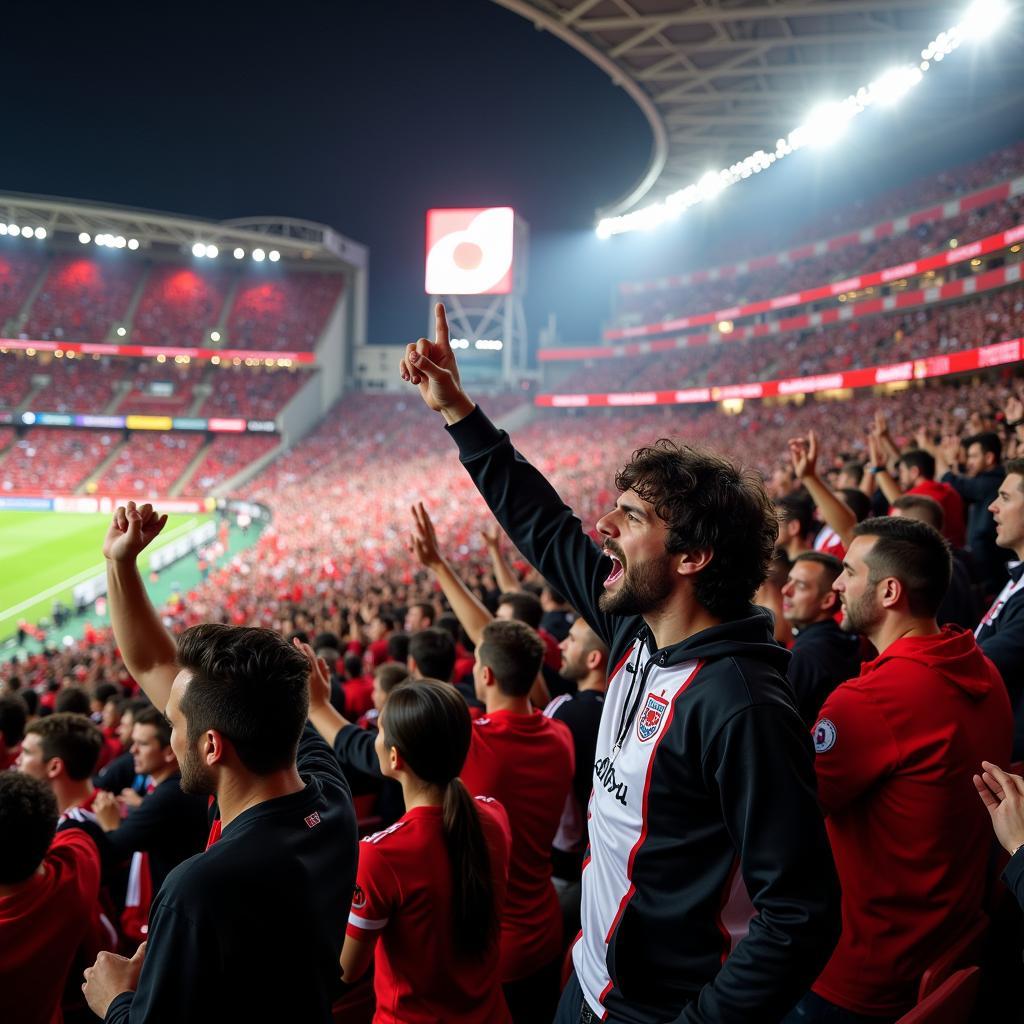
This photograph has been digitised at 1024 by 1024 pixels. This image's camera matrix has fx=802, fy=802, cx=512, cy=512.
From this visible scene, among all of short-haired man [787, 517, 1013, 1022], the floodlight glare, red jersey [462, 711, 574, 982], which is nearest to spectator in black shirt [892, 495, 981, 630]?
short-haired man [787, 517, 1013, 1022]

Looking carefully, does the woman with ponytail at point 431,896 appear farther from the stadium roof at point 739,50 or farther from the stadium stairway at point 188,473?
the stadium stairway at point 188,473

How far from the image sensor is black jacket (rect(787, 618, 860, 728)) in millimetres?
3025

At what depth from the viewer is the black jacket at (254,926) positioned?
5.11 feet

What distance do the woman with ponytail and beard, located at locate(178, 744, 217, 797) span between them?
508 mm

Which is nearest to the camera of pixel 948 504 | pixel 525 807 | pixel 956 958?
pixel 956 958

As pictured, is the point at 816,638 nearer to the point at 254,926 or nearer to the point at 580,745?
the point at 580,745

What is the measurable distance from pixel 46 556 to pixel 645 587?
3340cm

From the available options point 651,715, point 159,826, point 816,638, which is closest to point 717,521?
point 651,715

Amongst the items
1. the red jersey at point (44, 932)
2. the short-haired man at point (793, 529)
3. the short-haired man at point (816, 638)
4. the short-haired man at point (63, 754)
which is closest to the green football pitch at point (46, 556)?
the short-haired man at point (63, 754)

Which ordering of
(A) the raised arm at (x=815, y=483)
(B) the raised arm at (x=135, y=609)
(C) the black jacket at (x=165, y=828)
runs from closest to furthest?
(B) the raised arm at (x=135, y=609)
(C) the black jacket at (x=165, y=828)
(A) the raised arm at (x=815, y=483)

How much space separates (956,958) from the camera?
2027mm

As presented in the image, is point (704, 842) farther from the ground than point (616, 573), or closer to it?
closer to it

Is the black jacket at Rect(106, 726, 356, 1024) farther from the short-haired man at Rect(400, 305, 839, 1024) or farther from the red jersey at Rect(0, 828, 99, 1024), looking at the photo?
the red jersey at Rect(0, 828, 99, 1024)

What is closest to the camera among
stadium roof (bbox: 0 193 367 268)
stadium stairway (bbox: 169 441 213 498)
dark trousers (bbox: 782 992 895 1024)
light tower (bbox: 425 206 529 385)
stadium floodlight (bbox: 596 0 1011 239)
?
dark trousers (bbox: 782 992 895 1024)
